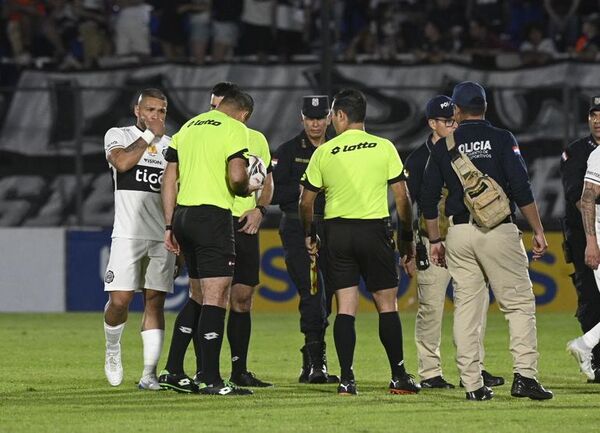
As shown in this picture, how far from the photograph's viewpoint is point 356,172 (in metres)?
10.6

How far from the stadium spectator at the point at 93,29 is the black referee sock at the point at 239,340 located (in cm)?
1093

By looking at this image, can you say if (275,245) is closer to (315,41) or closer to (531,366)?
(315,41)

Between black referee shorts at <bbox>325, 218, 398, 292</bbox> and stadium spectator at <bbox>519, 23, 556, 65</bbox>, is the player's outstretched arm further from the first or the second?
stadium spectator at <bbox>519, 23, 556, 65</bbox>

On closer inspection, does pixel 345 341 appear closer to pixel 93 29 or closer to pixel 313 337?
pixel 313 337

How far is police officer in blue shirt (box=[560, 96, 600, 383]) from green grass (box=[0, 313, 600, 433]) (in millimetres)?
537

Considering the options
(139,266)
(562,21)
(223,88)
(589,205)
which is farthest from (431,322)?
(562,21)

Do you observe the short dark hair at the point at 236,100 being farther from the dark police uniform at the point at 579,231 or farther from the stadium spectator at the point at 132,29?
the stadium spectator at the point at 132,29

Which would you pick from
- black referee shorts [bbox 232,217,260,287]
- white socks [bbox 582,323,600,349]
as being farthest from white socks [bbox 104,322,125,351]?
white socks [bbox 582,323,600,349]

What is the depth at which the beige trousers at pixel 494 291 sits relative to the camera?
1024 centimetres

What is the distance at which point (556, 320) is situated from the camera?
1911 centimetres

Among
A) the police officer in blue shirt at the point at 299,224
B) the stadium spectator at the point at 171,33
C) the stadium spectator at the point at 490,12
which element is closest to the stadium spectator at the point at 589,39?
the stadium spectator at the point at 490,12

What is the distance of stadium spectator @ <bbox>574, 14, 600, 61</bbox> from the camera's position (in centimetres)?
2238

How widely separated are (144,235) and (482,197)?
8.87ft

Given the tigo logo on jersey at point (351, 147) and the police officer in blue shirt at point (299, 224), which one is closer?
the tigo logo on jersey at point (351, 147)
